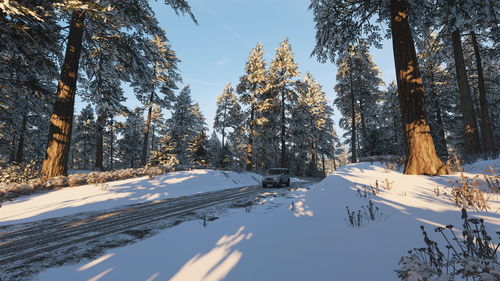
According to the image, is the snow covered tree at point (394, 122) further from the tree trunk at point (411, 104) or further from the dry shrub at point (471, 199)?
the dry shrub at point (471, 199)

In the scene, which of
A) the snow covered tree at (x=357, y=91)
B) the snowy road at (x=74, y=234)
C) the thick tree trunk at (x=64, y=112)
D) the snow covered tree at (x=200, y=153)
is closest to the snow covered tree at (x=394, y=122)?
the snow covered tree at (x=357, y=91)

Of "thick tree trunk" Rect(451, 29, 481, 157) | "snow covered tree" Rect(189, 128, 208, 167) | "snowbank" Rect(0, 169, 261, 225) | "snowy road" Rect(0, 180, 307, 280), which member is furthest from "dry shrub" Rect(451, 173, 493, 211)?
"snow covered tree" Rect(189, 128, 208, 167)

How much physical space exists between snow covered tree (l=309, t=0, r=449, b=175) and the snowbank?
940 cm

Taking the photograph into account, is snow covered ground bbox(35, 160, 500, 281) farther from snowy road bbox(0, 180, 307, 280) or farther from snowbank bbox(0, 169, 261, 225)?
snowbank bbox(0, 169, 261, 225)

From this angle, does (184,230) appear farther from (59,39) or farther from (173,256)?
(59,39)

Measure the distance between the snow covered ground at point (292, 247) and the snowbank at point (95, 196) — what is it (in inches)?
176

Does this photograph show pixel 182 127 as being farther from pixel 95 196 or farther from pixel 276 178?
pixel 95 196

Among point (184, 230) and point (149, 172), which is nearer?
point (184, 230)

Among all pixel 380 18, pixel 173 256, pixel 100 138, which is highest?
→ pixel 380 18

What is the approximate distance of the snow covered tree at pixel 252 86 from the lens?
25375mm

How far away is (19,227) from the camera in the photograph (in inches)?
211

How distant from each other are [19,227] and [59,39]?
8.90 m

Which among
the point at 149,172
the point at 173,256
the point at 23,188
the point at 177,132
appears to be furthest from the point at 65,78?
the point at 177,132

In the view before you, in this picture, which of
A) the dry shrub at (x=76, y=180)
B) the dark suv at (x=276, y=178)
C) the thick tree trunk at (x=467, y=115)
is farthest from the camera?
the dark suv at (x=276, y=178)
